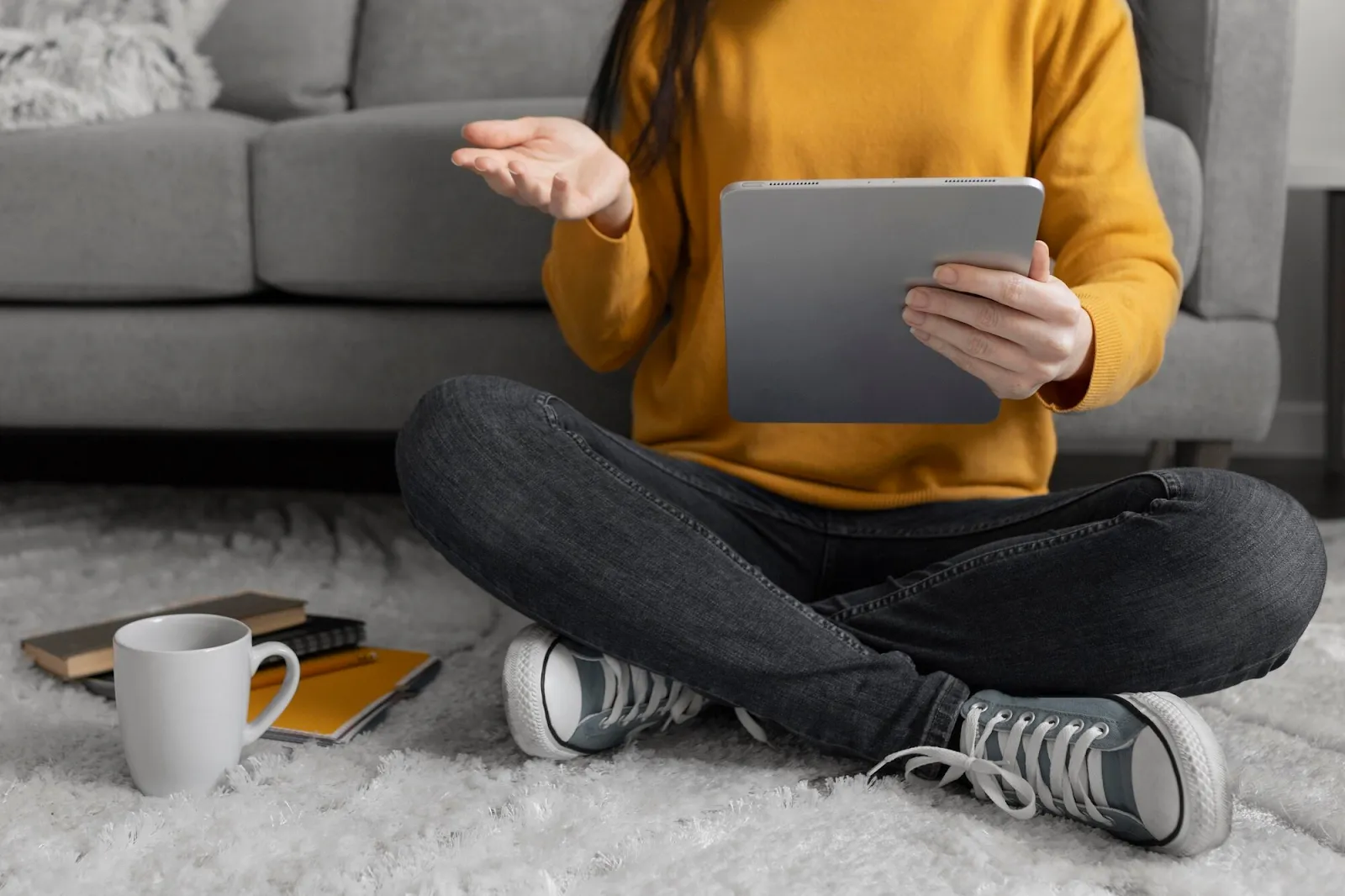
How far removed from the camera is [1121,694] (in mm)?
798

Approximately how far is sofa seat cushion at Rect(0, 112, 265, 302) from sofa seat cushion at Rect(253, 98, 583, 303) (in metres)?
0.04

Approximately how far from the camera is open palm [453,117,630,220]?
83cm

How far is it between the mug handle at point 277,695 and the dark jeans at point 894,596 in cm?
13

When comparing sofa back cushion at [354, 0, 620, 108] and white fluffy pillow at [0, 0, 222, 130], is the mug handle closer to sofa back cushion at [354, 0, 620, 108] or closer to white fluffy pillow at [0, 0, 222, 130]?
white fluffy pillow at [0, 0, 222, 130]

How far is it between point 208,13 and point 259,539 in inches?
29.9

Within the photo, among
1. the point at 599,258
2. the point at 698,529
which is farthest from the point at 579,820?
the point at 599,258

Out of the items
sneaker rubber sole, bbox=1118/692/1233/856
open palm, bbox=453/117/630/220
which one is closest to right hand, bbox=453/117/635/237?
open palm, bbox=453/117/630/220

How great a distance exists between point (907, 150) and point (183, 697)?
2.17 ft

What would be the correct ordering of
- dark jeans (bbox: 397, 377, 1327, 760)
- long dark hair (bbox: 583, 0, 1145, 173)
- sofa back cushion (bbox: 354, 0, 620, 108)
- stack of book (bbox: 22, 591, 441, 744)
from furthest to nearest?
sofa back cushion (bbox: 354, 0, 620, 108) < long dark hair (bbox: 583, 0, 1145, 173) < stack of book (bbox: 22, 591, 441, 744) < dark jeans (bbox: 397, 377, 1327, 760)

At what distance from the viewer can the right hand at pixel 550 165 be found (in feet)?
2.74

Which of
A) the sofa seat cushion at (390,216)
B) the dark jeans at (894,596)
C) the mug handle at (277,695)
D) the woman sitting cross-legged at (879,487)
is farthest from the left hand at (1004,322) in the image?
the sofa seat cushion at (390,216)

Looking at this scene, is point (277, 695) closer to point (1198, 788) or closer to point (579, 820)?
point (579, 820)

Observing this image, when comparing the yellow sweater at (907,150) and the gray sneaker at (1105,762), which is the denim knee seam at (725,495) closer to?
the yellow sweater at (907,150)

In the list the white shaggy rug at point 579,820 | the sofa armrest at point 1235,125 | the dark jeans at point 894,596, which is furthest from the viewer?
the sofa armrest at point 1235,125
